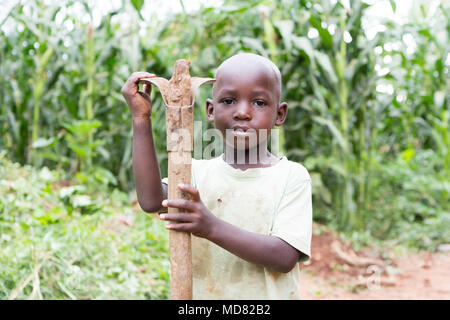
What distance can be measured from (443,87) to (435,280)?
2.25 meters

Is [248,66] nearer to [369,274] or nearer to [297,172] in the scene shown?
[297,172]

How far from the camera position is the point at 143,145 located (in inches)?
37.5

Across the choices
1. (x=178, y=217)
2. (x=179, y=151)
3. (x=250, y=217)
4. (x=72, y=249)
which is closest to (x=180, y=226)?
(x=178, y=217)

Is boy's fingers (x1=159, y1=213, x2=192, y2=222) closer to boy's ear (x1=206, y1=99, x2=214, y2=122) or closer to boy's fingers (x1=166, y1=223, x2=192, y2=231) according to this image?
boy's fingers (x1=166, y1=223, x2=192, y2=231)

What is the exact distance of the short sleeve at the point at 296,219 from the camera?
0.98m

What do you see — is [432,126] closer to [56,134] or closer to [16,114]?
[56,134]

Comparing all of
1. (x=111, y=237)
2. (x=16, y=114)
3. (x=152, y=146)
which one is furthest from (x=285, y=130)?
(x=152, y=146)

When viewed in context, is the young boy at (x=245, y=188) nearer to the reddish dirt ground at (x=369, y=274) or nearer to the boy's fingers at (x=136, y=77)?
the boy's fingers at (x=136, y=77)

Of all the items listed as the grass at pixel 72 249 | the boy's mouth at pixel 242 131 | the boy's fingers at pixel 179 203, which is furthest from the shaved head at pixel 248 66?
the grass at pixel 72 249

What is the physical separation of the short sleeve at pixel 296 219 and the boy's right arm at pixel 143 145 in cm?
28

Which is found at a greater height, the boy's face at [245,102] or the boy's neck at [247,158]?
the boy's face at [245,102]

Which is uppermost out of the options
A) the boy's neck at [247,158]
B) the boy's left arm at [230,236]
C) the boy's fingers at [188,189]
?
the boy's neck at [247,158]

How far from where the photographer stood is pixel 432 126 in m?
4.95

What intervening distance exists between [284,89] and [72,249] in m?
2.36
